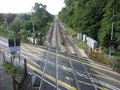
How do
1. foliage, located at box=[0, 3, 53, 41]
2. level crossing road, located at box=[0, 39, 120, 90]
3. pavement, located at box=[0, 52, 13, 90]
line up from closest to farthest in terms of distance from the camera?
pavement, located at box=[0, 52, 13, 90] < level crossing road, located at box=[0, 39, 120, 90] < foliage, located at box=[0, 3, 53, 41]

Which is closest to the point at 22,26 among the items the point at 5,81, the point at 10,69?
the point at 10,69

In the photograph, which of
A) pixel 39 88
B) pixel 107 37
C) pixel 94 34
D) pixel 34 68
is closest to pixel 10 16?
pixel 94 34

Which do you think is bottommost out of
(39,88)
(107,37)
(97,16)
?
(39,88)

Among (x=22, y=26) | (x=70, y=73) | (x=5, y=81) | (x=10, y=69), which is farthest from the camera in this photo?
(x=22, y=26)

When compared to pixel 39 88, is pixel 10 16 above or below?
above

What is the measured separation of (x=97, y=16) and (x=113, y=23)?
447 inches

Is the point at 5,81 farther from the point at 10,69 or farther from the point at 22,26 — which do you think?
the point at 22,26

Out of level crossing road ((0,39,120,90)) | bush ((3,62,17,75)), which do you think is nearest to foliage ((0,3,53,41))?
level crossing road ((0,39,120,90))

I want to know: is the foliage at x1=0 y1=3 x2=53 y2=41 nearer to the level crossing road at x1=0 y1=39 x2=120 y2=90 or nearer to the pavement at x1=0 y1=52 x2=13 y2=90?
the level crossing road at x1=0 y1=39 x2=120 y2=90

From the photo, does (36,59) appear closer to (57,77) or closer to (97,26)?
(57,77)

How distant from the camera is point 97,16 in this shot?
42.7 metres

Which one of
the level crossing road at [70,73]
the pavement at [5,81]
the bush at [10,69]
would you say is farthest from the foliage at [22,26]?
the pavement at [5,81]

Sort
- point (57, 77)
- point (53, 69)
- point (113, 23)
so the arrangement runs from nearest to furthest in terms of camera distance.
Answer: point (57, 77) → point (53, 69) → point (113, 23)

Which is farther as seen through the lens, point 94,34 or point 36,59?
point 94,34
